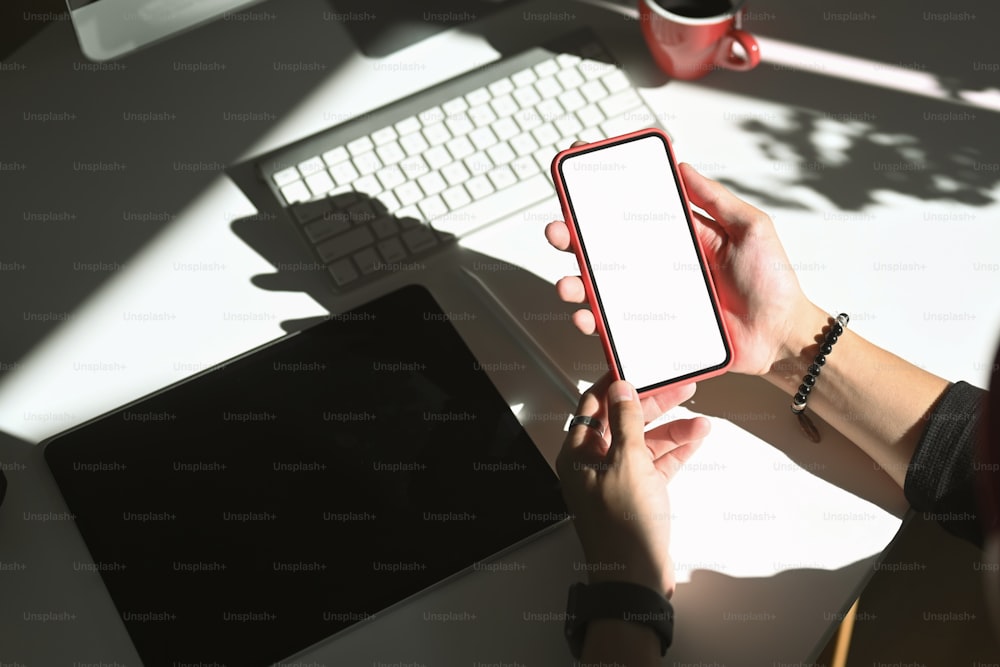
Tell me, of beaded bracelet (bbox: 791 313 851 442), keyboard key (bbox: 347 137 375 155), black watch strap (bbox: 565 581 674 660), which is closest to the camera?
black watch strap (bbox: 565 581 674 660)

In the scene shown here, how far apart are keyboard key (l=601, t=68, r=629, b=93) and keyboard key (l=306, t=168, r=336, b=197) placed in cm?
36

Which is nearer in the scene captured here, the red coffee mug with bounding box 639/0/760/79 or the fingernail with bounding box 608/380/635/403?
the fingernail with bounding box 608/380/635/403

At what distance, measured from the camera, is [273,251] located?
1.00 meters

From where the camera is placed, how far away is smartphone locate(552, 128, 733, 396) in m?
0.85

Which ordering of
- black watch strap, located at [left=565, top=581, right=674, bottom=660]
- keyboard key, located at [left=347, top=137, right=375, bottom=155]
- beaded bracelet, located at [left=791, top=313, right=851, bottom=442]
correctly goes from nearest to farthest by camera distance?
black watch strap, located at [left=565, top=581, right=674, bottom=660], beaded bracelet, located at [left=791, top=313, right=851, bottom=442], keyboard key, located at [left=347, top=137, right=375, bottom=155]

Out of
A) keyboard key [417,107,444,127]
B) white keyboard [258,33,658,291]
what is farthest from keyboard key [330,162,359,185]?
keyboard key [417,107,444,127]

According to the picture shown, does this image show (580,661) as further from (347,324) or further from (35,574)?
(35,574)

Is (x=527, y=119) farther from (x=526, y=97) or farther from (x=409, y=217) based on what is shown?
(x=409, y=217)

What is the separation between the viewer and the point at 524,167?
3.28 ft

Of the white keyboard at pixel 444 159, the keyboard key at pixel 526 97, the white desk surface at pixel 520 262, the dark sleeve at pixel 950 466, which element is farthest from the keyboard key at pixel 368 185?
the dark sleeve at pixel 950 466

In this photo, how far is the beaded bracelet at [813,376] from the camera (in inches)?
35.3

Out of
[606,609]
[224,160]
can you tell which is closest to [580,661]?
[606,609]

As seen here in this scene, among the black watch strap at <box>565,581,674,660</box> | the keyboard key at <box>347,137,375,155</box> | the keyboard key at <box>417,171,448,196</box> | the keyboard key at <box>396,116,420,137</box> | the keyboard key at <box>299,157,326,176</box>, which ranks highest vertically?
the keyboard key at <box>396,116,420,137</box>

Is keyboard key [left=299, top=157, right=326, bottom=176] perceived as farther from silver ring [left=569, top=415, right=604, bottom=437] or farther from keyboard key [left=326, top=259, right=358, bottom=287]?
silver ring [left=569, top=415, right=604, bottom=437]
